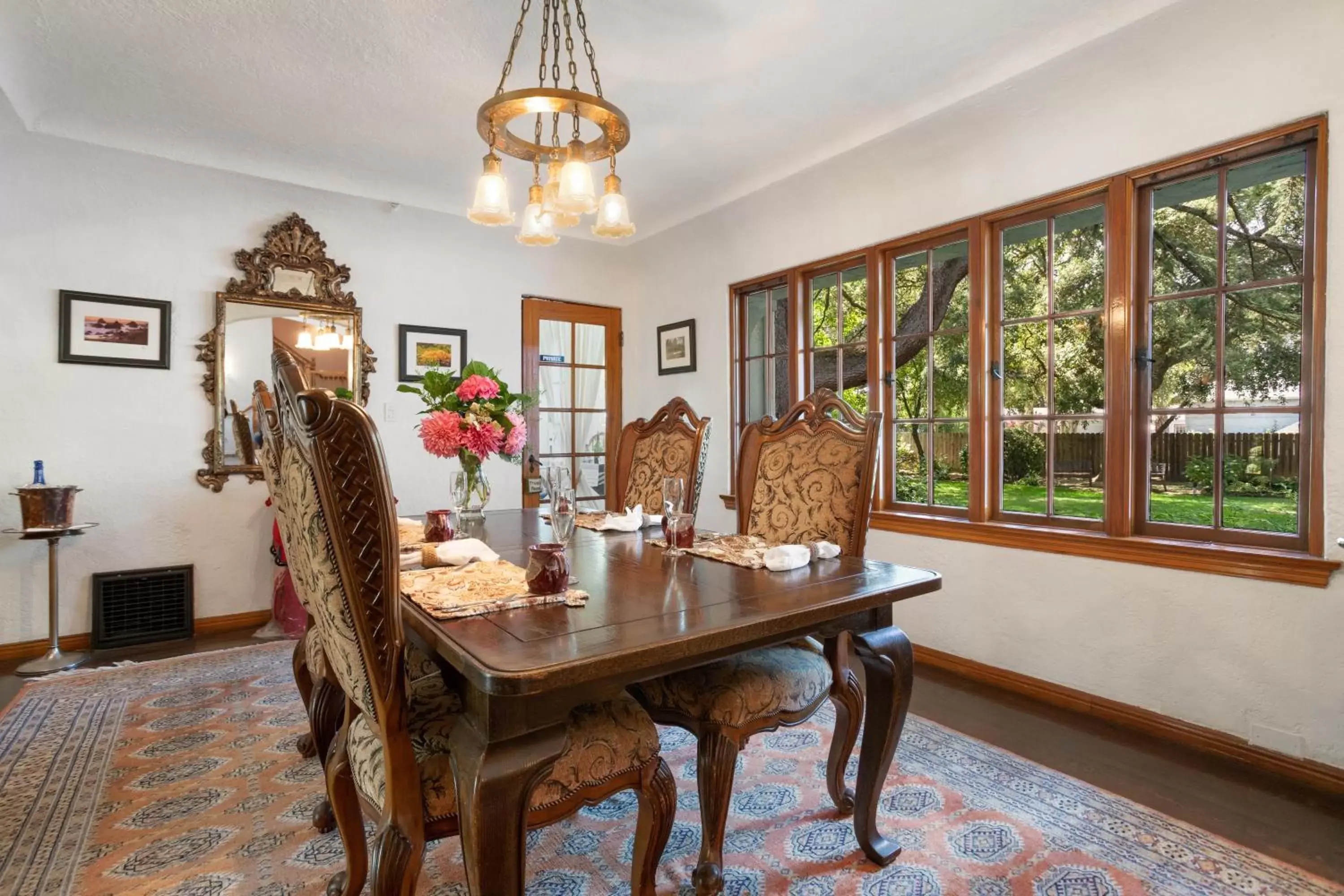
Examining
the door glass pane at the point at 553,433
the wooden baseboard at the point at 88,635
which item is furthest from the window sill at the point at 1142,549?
the wooden baseboard at the point at 88,635

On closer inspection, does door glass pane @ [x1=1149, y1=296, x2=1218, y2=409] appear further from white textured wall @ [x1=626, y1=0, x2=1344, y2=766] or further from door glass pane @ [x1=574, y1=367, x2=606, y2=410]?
door glass pane @ [x1=574, y1=367, x2=606, y2=410]

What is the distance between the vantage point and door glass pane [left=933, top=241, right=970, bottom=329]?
3.02 m

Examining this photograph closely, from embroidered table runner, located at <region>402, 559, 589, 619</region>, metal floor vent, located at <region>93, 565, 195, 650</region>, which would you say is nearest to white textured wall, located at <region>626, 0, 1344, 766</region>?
embroidered table runner, located at <region>402, 559, 589, 619</region>

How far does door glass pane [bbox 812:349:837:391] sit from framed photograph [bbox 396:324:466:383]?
2194 millimetres

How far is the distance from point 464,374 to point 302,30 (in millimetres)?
1386

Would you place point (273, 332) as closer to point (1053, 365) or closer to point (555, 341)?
point (555, 341)

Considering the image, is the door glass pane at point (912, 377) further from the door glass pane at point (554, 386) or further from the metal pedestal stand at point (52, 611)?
the metal pedestal stand at point (52, 611)

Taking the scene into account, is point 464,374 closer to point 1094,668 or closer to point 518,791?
point 518,791

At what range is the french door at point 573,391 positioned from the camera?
455 cm

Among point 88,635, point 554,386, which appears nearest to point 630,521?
point 554,386

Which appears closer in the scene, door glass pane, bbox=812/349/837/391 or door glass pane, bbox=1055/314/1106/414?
door glass pane, bbox=1055/314/1106/414

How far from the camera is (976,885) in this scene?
4.95 ft

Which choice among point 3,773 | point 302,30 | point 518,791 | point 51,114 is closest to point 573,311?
point 302,30

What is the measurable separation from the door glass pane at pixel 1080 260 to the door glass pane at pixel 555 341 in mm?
3091
